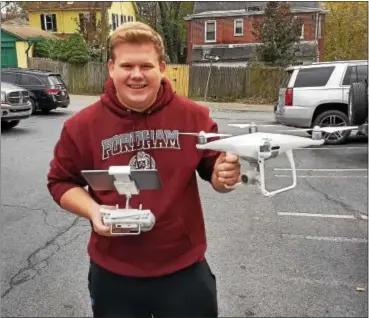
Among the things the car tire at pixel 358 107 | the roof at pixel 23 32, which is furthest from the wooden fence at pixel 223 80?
the car tire at pixel 358 107

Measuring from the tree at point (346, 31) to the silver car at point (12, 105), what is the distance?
804 inches

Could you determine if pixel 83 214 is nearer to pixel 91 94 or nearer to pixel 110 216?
pixel 110 216

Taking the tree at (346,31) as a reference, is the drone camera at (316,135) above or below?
below

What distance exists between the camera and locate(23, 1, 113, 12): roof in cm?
3241

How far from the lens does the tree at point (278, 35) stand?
76.6 ft

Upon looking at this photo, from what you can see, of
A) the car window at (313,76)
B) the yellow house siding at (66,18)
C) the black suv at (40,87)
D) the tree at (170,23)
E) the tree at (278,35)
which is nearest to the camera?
the car window at (313,76)

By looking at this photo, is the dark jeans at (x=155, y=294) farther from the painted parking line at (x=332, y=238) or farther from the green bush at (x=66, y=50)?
the green bush at (x=66, y=50)

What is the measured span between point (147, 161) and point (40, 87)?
14584mm

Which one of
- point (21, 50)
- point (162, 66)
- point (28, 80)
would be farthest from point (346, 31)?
point (162, 66)

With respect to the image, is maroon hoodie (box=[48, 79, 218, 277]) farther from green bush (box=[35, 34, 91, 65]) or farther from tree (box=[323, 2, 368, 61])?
tree (box=[323, 2, 368, 61])

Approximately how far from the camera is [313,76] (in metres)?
9.75

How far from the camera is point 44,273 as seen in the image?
11.6 ft

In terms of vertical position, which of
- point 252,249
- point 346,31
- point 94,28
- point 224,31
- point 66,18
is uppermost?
point 66,18

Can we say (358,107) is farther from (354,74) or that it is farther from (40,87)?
(40,87)
